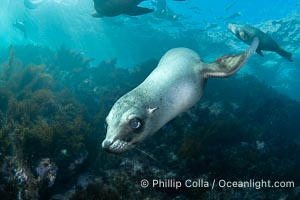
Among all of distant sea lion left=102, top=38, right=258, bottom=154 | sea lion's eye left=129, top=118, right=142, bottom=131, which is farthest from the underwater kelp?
sea lion's eye left=129, top=118, right=142, bottom=131

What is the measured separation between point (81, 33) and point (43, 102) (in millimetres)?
27267

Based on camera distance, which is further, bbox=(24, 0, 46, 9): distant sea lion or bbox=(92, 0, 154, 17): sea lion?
bbox=(24, 0, 46, 9): distant sea lion

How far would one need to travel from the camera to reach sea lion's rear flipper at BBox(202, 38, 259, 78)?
3.54 meters

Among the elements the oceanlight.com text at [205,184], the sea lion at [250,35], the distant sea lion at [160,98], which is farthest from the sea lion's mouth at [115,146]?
the sea lion at [250,35]

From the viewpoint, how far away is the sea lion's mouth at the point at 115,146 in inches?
113

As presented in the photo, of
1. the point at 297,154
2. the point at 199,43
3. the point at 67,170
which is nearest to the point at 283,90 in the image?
the point at 199,43

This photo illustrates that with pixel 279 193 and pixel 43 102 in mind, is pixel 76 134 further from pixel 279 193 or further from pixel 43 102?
pixel 279 193

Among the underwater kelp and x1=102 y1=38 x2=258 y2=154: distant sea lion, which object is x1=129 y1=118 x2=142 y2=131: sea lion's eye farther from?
the underwater kelp

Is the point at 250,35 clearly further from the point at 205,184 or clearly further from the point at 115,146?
the point at 115,146

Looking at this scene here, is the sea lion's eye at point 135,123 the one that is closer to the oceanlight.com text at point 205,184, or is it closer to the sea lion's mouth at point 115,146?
the sea lion's mouth at point 115,146

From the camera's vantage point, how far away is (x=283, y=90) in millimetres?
35156

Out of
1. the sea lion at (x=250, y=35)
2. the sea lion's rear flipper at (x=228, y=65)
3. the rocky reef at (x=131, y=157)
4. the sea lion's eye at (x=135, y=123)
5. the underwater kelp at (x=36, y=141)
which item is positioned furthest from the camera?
the sea lion at (x=250, y=35)

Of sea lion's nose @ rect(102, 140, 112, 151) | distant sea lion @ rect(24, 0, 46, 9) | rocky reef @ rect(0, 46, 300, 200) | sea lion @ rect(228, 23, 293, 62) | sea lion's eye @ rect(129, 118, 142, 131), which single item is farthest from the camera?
distant sea lion @ rect(24, 0, 46, 9)

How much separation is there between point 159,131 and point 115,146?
A: 165 inches
